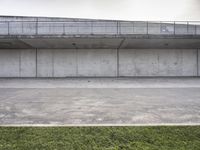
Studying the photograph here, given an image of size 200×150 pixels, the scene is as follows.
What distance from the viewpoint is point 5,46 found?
1770 centimetres

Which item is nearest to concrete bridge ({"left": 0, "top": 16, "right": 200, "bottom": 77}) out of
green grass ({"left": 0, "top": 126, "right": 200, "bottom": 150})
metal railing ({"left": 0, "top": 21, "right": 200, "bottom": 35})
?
metal railing ({"left": 0, "top": 21, "right": 200, "bottom": 35})

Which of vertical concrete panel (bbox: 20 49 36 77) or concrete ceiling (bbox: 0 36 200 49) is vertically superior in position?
concrete ceiling (bbox: 0 36 200 49)

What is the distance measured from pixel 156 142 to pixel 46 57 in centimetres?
1706

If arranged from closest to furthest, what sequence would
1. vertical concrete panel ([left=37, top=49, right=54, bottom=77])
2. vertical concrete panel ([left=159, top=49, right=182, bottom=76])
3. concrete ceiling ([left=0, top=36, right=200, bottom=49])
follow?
1. concrete ceiling ([left=0, top=36, right=200, bottom=49])
2. vertical concrete panel ([left=37, top=49, right=54, bottom=77])
3. vertical concrete panel ([left=159, top=49, right=182, bottom=76])

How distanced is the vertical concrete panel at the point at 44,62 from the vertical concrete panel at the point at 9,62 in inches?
94.5

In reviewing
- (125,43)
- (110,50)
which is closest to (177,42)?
(125,43)

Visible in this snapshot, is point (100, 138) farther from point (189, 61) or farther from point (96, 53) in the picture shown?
point (189, 61)

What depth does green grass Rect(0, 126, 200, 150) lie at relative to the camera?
10.0 feet

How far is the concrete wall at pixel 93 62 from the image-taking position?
59.5 ft

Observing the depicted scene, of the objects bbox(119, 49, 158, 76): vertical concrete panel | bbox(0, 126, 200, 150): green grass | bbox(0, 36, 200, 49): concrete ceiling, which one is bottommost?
bbox(0, 126, 200, 150): green grass

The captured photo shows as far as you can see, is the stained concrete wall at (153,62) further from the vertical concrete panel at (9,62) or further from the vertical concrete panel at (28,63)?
the vertical concrete panel at (9,62)

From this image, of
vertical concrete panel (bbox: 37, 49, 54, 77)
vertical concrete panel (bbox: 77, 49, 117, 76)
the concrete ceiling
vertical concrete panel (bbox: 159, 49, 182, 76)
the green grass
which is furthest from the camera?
vertical concrete panel (bbox: 159, 49, 182, 76)

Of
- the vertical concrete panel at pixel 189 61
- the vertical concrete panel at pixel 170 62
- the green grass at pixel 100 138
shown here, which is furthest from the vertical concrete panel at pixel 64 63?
the green grass at pixel 100 138

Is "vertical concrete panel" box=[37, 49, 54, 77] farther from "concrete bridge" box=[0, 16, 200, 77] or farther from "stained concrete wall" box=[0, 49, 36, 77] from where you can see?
"stained concrete wall" box=[0, 49, 36, 77]
